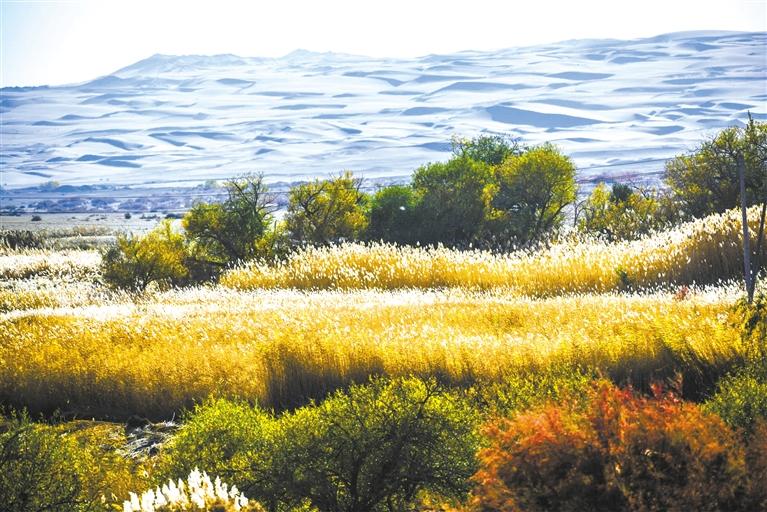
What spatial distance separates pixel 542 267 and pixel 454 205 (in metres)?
11.0

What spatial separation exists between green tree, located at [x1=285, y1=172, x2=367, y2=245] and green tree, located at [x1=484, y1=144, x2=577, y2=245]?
460 cm

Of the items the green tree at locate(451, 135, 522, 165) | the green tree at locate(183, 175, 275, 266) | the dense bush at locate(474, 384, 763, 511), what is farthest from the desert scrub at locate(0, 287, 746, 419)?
the green tree at locate(451, 135, 522, 165)

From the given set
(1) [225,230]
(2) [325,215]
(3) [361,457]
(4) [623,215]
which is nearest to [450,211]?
(2) [325,215]

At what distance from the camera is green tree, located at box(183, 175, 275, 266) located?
97.0 ft

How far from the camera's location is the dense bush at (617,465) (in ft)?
17.2

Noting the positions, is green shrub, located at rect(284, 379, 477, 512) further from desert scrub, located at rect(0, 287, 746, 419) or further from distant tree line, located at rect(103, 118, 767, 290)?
distant tree line, located at rect(103, 118, 767, 290)

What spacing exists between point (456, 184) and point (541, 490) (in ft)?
90.8

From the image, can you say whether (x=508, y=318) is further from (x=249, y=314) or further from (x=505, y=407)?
(x=505, y=407)

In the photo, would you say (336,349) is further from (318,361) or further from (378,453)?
(378,453)

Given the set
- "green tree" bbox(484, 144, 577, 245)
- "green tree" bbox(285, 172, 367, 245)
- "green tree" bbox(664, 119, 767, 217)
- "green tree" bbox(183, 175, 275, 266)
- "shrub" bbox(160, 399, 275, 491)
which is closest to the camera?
"shrub" bbox(160, 399, 275, 491)

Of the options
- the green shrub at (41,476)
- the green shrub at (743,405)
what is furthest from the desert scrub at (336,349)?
the green shrub at (41,476)

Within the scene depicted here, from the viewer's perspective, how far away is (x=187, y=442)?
8.06m

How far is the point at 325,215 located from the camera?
3250 centimetres

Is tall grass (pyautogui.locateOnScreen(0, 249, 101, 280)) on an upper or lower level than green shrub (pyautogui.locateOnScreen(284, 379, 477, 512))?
lower
